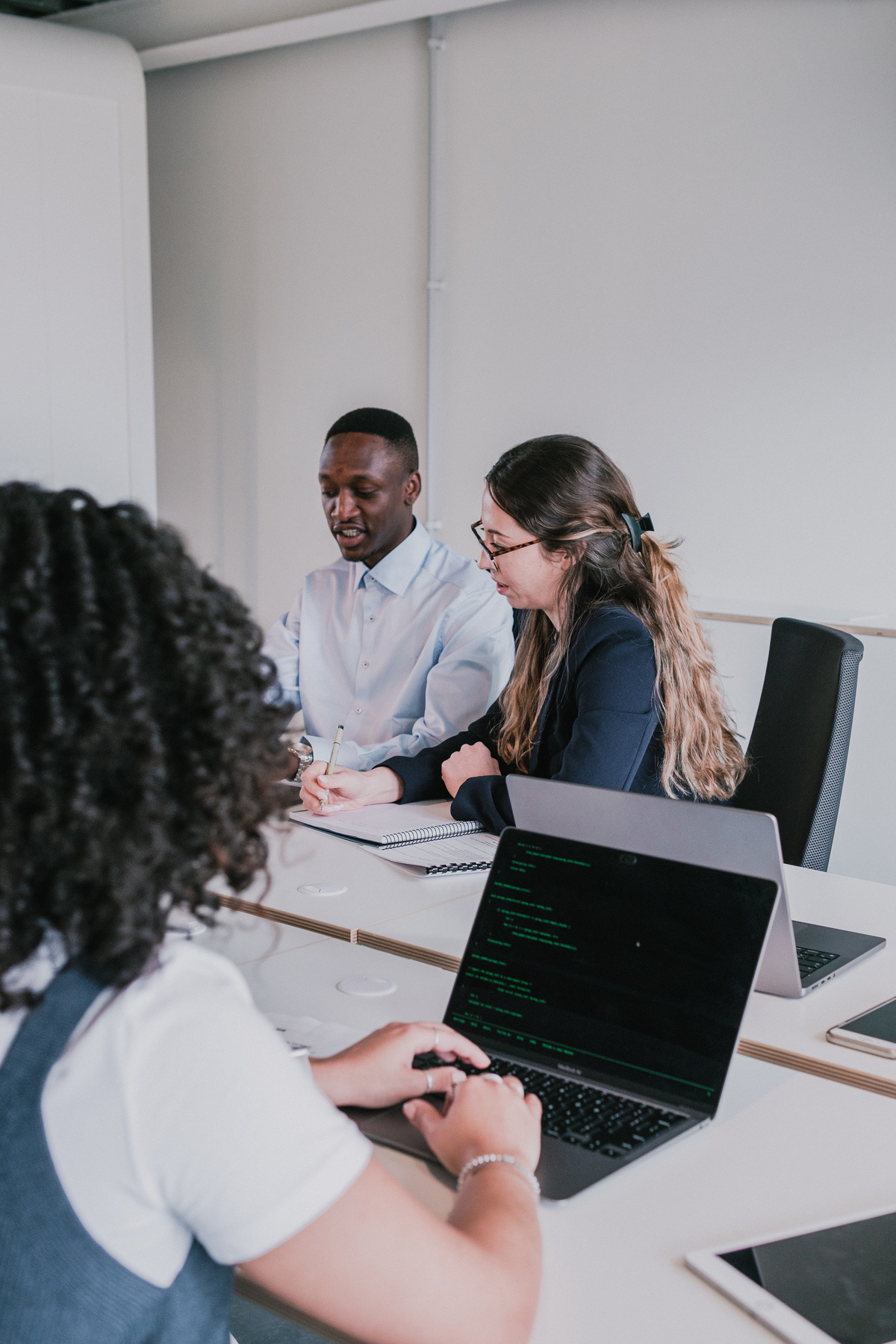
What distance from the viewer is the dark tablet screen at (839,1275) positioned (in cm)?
79

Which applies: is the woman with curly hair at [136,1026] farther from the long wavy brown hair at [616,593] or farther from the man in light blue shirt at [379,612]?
the man in light blue shirt at [379,612]

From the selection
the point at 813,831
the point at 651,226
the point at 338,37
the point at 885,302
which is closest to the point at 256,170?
the point at 338,37

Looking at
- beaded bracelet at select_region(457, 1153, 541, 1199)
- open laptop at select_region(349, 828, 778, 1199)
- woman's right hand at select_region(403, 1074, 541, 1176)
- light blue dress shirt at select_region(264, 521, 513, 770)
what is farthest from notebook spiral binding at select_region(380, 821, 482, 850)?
beaded bracelet at select_region(457, 1153, 541, 1199)

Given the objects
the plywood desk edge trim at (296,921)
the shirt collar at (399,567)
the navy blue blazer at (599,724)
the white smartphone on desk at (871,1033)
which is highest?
the shirt collar at (399,567)

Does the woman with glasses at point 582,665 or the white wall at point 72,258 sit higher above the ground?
the white wall at point 72,258

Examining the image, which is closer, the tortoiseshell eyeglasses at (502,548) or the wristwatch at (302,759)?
the tortoiseshell eyeglasses at (502,548)

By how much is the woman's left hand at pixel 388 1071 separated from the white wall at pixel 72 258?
2957 millimetres

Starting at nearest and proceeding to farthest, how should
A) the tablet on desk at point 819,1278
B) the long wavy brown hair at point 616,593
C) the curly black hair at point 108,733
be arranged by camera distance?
the curly black hair at point 108,733
the tablet on desk at point 819,1278
the long wavy brown hair at point 616,593

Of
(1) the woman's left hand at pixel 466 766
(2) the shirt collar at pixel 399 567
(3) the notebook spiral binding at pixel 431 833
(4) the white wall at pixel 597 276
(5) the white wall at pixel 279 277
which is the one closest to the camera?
(3) the notebook spiral binding at pixel 431 833

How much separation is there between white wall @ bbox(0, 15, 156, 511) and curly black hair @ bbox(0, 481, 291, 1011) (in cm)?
318

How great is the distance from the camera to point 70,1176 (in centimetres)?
63

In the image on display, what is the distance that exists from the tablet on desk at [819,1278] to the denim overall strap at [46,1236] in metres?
0.42

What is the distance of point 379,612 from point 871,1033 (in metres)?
1.85

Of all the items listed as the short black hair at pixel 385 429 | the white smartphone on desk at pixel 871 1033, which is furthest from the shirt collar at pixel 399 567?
the white smartphone on desk at pixel 871 1033
